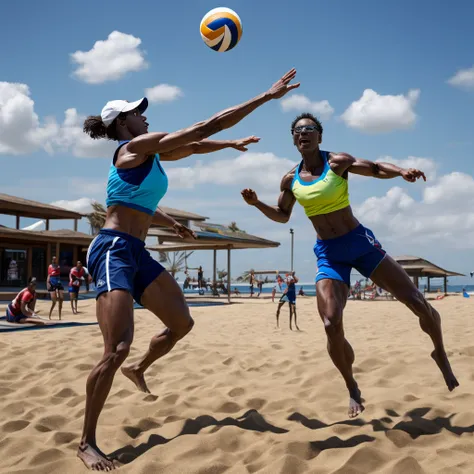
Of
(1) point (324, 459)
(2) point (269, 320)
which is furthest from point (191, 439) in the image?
(2) point (269, 320)

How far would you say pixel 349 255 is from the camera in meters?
3.64

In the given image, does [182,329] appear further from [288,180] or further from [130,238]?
[288,180]

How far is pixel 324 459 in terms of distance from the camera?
267cm

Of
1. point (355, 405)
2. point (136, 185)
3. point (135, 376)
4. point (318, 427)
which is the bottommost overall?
point (318, 427)

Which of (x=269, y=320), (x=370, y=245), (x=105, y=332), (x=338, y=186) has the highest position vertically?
(x=338, y=186)

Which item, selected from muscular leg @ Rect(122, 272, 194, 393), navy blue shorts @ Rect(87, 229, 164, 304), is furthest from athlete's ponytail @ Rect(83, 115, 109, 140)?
muscular leg @ Rect(122, 272, 194, 393)

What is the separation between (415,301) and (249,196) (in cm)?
146

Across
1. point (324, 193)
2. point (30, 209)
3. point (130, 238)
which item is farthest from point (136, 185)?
point (30, 209)

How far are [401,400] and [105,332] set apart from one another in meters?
2.24

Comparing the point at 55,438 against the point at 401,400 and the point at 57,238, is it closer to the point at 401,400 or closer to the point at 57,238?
the point at 401,400

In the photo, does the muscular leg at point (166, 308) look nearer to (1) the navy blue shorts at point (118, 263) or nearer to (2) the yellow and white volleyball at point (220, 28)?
(1) the navy blue shorts at point (118, 263)

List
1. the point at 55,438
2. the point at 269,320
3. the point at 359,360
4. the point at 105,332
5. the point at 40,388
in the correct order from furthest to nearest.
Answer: the point at 269,320 → the point at 359,360 → the point at 40,388 → the point at 55,438 → the point at 105,332

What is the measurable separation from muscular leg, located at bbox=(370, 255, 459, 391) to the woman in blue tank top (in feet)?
4.48

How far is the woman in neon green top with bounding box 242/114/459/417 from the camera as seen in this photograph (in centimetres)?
350
